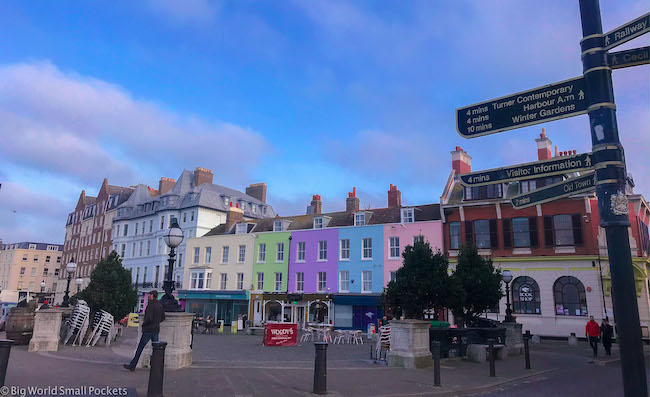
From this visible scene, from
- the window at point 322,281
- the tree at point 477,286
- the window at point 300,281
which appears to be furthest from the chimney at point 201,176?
the tree at point 477,286

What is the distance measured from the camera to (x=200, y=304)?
4422 centimetres

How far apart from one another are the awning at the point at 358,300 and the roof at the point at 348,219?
603cm

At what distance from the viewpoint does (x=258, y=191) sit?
189ft

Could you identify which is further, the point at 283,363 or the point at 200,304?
the point at 200,304

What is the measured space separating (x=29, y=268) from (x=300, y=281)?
74.8 meters

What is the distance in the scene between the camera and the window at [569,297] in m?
28.1

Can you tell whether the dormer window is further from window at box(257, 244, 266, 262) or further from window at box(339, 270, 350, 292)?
window at box(339, 270, 350, 292)

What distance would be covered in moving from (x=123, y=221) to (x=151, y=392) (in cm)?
5395

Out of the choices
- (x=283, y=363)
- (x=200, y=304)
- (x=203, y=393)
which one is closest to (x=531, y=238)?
(x=283, y=363)

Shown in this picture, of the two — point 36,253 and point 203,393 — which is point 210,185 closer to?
point 203,393

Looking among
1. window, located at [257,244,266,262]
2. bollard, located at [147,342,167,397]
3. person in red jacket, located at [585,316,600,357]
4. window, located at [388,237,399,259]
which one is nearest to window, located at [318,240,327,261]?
window, located at [257,244,266,262]

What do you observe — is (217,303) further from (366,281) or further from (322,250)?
(366,281)

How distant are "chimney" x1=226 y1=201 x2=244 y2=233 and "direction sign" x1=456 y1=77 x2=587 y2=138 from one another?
43.0 m

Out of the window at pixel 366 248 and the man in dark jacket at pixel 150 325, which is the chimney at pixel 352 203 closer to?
the window at pixel 366 248
